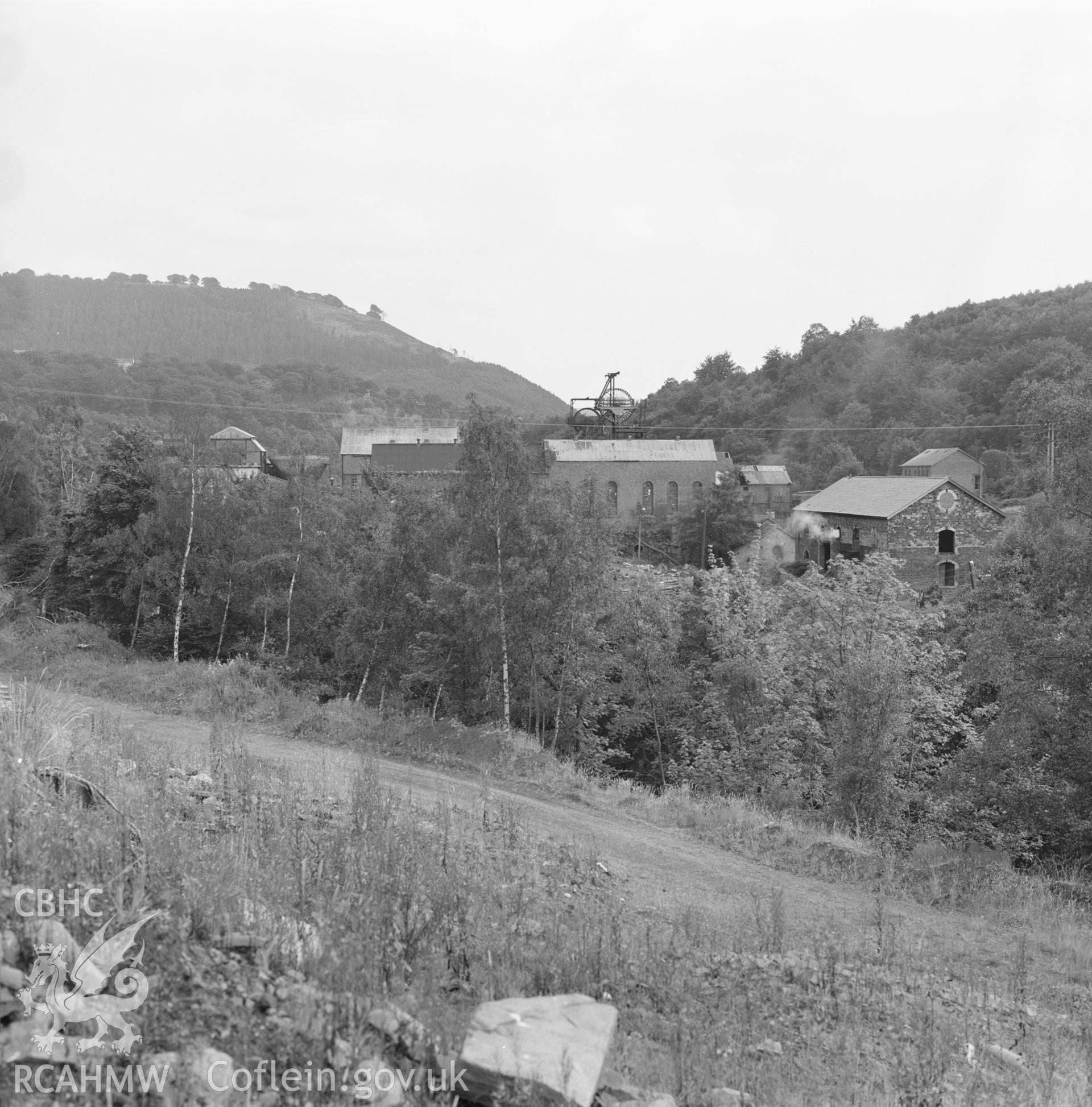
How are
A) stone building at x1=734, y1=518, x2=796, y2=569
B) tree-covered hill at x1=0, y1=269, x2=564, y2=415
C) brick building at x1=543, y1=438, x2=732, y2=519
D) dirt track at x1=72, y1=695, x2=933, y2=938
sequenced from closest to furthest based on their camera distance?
dirt track at x1=72, y1=695, x2=933, y2=938
stone building at x1=734, y1=518, x2=796, y2=569
brick building at x1=543, y1=438, x2=732, y2=519
tree-covered hill at x1=0, y1=269, x2=564, y2=415

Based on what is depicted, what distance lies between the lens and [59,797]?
5055 millimetres

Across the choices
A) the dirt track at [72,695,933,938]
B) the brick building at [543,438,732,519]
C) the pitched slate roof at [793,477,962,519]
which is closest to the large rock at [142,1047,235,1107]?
the dirt track at [72,695,933,938]

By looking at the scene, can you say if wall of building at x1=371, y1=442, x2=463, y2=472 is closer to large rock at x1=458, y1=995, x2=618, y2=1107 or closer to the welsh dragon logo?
large rock at x1=458, y1=995, x2=618, y2=1107

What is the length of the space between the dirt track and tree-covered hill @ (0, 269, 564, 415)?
413 feet

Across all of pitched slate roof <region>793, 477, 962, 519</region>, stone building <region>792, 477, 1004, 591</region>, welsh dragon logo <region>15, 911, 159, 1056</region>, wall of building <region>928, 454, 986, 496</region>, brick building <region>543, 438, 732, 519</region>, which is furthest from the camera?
brick building <region>543, 438, 732, 519</region>

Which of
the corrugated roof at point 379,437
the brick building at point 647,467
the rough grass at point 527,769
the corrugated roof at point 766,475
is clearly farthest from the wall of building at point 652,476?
the rough grass at point 527,769

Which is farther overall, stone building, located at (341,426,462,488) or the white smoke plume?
stone building, located at (341,426,462,488)

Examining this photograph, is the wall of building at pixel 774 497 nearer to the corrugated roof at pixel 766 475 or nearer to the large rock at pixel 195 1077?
the corrugated roof at pixel 766 475

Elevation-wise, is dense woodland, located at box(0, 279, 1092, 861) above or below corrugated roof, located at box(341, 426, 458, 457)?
below

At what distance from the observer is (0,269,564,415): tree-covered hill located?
138625mm

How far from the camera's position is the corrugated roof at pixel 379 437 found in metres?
63.7

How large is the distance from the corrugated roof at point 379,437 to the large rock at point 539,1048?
58844mm

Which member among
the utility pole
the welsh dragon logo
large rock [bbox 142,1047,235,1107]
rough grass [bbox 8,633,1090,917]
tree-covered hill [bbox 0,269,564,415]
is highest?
tree-covered hill [bbox 0,269,564,415]

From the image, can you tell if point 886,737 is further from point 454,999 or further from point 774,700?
point 454,999
